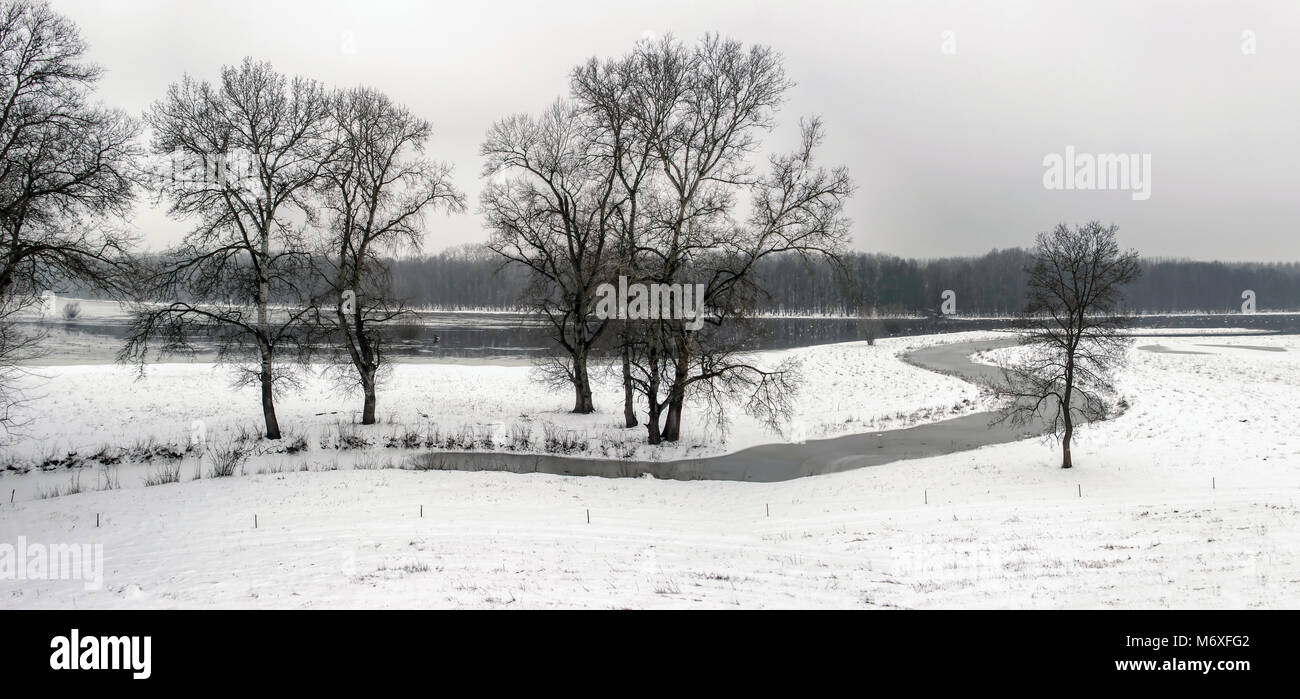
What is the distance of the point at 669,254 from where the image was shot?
22.2 metres

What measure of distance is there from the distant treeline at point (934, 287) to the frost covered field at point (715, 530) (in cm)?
9217

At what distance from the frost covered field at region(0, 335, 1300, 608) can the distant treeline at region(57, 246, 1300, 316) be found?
9217 cm

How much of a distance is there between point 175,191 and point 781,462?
20.2m

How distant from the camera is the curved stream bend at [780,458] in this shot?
2053 centimetres

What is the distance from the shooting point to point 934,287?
134250 millimetres

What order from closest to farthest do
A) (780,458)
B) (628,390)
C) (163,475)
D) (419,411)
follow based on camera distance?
(163,475) < (780,458) < (628,390) < (419,411)

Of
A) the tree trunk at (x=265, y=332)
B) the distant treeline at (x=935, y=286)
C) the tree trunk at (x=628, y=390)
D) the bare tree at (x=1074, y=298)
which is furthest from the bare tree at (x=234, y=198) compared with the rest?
the distant treeline at (x=935, y=286)

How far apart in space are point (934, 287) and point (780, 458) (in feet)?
408

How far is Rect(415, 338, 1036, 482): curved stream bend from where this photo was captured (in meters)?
20.5

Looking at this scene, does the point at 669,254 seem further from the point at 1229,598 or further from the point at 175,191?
the point at 1229,598

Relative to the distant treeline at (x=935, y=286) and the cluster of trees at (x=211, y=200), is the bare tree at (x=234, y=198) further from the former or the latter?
the distant treeline at (x=935, y=286)

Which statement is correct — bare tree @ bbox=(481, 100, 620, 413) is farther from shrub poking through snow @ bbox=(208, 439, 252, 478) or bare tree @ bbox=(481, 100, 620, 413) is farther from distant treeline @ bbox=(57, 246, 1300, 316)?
distant treeline @ bbox=(57, 246, 1300, 316)

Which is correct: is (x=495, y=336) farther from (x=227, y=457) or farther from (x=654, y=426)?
(x=227, y=457)

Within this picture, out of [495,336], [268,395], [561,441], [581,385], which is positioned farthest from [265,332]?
[495,336]
